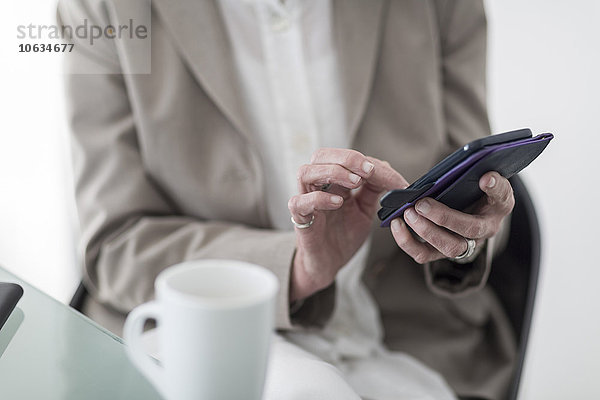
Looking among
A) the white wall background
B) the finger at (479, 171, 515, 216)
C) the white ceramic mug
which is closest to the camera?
the white ceramic mug

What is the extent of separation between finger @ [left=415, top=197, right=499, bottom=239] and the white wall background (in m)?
0.73

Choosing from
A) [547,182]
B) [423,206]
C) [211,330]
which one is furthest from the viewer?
[547,182]

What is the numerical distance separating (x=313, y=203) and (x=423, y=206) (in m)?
0.09

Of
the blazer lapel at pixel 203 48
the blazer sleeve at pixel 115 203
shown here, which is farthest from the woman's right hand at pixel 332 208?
the blazer lapel at pixel 203 48

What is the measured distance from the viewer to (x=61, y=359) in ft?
1.56

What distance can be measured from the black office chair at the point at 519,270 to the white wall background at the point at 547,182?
39 cm

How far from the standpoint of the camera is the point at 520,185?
739 mm

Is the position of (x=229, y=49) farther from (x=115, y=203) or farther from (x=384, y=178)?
(x=384, y=178)

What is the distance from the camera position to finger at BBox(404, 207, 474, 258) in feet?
1.50

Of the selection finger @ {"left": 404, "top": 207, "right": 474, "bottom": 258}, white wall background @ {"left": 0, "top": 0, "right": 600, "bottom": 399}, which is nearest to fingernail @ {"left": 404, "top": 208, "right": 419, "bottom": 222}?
finger @ {"left": 404, "top": 207, "right": 474, "bottom": 258}

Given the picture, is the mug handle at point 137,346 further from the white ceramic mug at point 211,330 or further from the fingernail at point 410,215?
the fingernail at point 410,215

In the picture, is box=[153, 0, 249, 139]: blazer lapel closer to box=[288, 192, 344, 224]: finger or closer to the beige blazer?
the beige blazer

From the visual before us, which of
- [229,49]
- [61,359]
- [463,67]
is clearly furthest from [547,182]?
[61,359]

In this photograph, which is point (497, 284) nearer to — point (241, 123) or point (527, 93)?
point (241, 123)
